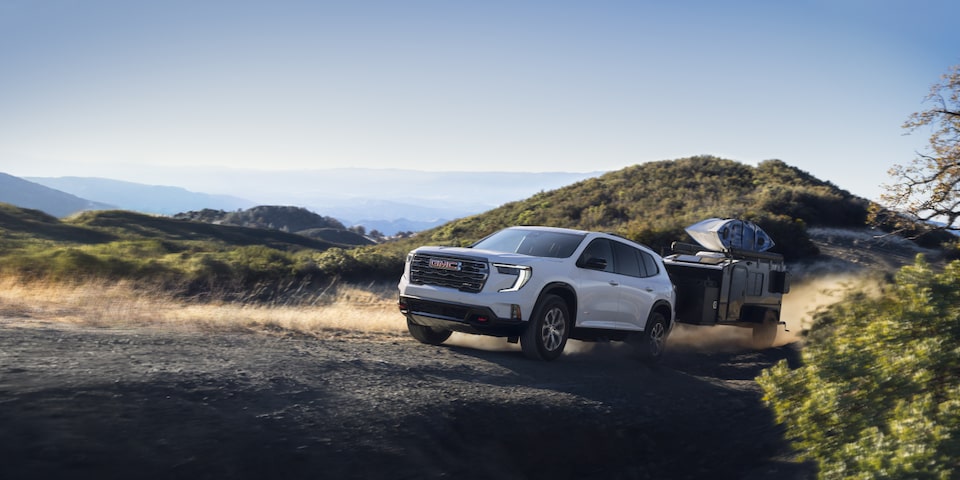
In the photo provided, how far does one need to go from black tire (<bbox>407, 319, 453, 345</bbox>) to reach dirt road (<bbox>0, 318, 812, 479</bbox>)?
2.50ft

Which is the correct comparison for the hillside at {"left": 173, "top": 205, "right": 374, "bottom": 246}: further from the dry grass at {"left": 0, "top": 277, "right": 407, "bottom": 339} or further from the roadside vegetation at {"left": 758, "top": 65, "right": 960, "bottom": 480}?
the roadside vegetation at {"left": 758, "top": 65, "right": 960, "bottom": 480}

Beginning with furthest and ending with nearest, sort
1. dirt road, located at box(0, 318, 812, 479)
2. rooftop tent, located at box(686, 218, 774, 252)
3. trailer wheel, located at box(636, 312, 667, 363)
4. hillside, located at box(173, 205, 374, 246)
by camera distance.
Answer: hillside, located at box(173, 205, 374, 246) < rooftop tent, located at box(686, 218, 774, 252) < trailer wheel, located at box(636, 312, 667, 363) < dirt road, located at box(0, 318, 812, 479)

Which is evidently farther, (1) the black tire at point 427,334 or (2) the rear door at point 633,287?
(2) the rear door at point 633,287

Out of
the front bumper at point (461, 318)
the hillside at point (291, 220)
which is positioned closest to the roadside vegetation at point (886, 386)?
the front bumper at point (461, 318)

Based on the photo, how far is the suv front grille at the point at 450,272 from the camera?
981 centimetres

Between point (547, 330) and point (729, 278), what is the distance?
17.1 ft

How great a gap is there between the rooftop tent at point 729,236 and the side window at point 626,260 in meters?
3.28

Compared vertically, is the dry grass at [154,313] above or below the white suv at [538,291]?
below

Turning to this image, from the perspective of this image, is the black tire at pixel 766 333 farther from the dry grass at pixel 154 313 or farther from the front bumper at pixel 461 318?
the front bumper at pixel 461 318

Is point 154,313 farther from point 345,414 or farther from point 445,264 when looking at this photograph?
point 345,414

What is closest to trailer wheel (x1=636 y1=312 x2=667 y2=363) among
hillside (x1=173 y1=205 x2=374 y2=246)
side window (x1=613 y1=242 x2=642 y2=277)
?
side window (x1=613 y1=242 x2=642 y2=277)

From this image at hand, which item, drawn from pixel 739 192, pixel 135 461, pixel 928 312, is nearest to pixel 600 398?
pixel 928 312

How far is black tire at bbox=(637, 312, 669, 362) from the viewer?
1191 centimetres

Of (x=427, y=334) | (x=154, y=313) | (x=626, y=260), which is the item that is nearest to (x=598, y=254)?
(x=626, y=260)
